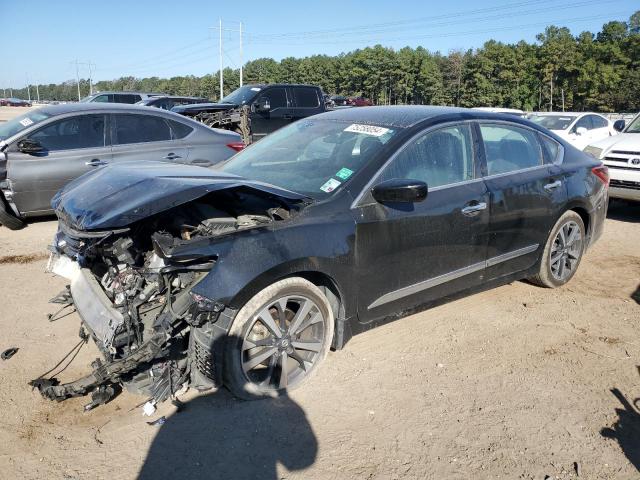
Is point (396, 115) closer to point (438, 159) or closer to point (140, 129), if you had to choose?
point (438, 159)

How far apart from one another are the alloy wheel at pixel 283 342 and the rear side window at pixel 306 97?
489 inches

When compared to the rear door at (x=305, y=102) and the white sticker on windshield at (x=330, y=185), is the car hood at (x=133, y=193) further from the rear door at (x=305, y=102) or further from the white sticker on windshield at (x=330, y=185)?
the rear door at (x=305, y=102)

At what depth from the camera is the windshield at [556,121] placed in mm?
15000

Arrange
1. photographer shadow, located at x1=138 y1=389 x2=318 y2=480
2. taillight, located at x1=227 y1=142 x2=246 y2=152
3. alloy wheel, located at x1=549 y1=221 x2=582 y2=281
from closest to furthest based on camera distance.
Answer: photographer shadow, located at x1=138 y1=389 x2=318 y2=480
alloy wheel, located at x1=549 y1=221 x2=582 y2=281
taillight, located at x1=227 y1=142 x2=246 y2=152

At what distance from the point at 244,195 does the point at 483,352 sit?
2124mm

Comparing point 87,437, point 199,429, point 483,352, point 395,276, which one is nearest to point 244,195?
point 395,276

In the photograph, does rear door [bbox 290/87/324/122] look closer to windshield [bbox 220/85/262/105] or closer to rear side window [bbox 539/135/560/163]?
windshield [bbox 220/85/262/105]

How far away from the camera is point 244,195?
10.9ft

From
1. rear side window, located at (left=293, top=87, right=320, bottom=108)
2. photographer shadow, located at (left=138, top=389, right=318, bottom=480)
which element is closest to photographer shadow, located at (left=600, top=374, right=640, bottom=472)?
photographer shadow, located at (left=138, top=389, right=318, bottom=480)

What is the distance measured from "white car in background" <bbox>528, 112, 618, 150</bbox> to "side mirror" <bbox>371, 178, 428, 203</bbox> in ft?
41.7

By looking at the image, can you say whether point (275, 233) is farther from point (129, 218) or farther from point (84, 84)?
point (84, 84)

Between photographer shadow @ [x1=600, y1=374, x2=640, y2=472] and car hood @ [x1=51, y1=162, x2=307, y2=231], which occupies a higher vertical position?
car hood @ [x1=51, y1=162, x2=307, y2=231]

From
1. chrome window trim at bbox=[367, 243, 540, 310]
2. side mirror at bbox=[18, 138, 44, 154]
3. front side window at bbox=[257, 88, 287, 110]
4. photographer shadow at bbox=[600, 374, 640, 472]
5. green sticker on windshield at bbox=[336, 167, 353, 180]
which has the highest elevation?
front side window at bbox=[257, 88, 287, 110]

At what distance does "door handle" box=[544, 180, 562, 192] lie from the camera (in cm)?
457
